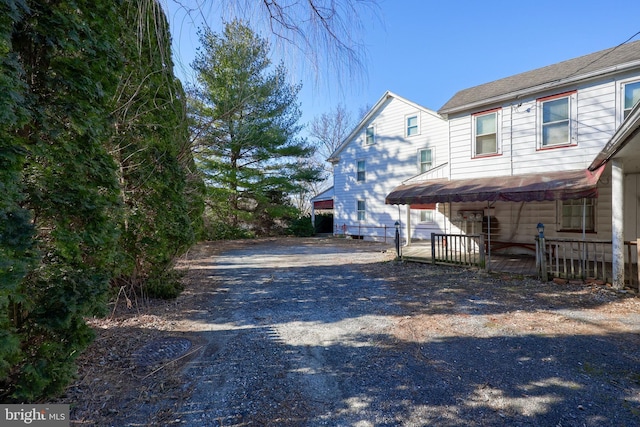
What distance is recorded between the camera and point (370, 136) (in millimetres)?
17094

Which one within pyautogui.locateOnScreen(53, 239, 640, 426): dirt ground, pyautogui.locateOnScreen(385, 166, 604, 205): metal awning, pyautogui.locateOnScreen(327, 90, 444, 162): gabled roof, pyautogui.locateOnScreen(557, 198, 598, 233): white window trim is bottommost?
pyautogui.locateOnScreen(53, 239, 640, 426): dirt ground

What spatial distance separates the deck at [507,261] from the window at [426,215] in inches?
158

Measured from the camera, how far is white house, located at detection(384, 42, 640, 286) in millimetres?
7191

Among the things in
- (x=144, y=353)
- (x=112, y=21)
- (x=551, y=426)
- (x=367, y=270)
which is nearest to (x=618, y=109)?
(x=367, y=270)

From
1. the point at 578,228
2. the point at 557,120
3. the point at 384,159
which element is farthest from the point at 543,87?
the point at 384,159

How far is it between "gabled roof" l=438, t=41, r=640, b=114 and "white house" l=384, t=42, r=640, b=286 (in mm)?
28

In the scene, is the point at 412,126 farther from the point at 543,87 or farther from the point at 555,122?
the point at 555,122

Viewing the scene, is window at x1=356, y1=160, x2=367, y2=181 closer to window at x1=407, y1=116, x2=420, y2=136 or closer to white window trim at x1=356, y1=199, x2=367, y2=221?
white window trim at x1=356, y1=199, x2=367, y2=221

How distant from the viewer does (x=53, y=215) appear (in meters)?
2.45

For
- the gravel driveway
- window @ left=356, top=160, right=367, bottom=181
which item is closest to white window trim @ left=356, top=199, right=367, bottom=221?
window @ left=356, top=160, right=367, bottom=181

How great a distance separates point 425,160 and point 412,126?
75.5 inches

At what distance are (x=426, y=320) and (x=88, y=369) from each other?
4.27 meters

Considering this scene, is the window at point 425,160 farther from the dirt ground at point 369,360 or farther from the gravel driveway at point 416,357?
the dirt ground at point 369,360

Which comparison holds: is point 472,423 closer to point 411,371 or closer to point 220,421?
point 411,371
